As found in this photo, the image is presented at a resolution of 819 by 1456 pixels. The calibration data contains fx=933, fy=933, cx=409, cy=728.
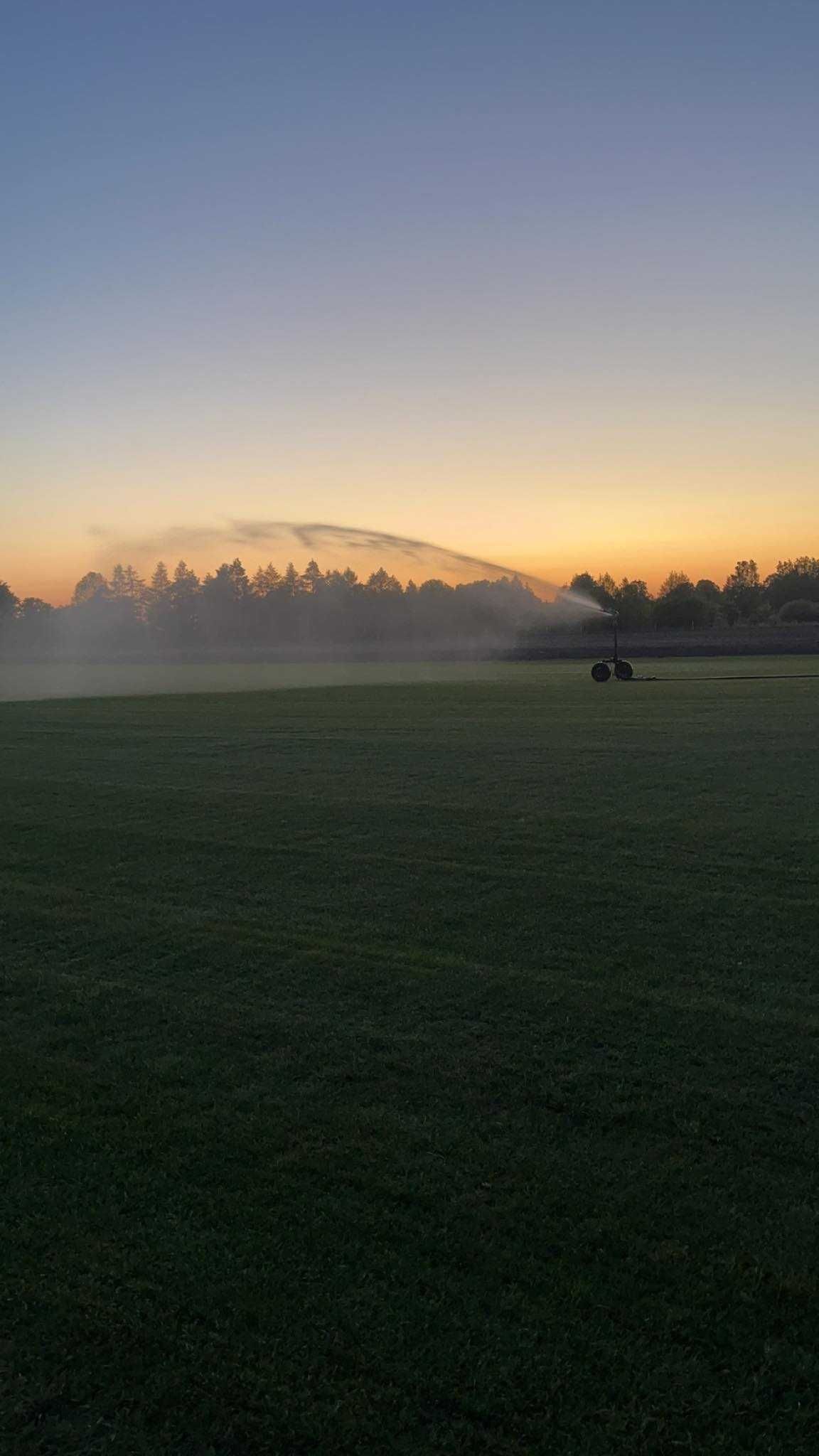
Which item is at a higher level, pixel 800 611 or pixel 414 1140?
pixel 800 611

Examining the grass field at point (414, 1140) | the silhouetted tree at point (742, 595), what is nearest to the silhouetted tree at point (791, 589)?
the silhouetted tree at point (742, 595)

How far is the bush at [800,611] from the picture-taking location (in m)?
112

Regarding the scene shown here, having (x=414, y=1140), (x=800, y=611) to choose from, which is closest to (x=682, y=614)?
(x=800, y=611)

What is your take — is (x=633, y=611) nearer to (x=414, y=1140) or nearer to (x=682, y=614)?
(x=682, y=614)

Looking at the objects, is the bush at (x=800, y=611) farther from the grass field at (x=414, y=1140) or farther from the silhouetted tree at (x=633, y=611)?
the grass field at (x=414, y=1140)

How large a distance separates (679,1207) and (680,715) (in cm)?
1879

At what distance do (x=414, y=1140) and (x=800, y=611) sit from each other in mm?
122437

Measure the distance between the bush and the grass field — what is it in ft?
365

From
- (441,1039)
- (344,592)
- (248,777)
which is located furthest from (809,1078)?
(344,592)

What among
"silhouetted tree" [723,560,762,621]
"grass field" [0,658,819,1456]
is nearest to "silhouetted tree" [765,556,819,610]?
"silhouetted tree" [723,560,762,621]

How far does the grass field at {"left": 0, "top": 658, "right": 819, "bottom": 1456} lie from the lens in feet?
9.82

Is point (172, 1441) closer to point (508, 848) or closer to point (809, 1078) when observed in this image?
point (809, 1078)

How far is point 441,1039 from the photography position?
5.52 metres

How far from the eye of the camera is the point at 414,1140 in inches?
174
